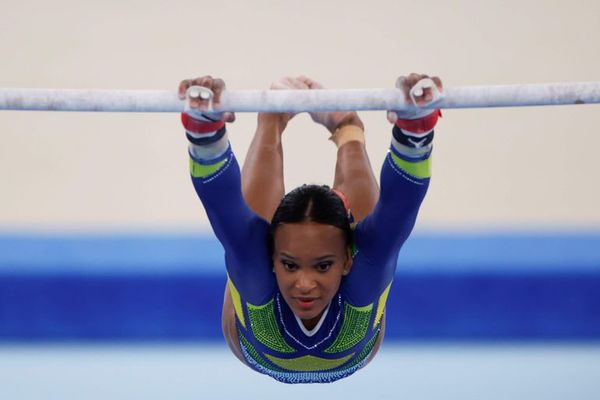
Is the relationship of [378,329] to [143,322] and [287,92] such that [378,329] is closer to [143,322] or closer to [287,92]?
[287,92]

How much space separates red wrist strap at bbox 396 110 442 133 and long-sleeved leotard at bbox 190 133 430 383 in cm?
5

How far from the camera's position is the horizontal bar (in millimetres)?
1323

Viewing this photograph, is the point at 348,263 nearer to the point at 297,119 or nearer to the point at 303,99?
the point at 303,99

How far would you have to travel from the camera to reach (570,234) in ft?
9.62

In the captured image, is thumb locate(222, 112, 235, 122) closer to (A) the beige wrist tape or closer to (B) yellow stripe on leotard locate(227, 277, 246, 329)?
(B) yellow stripe on leotard locate(227, 277, 246, 329)

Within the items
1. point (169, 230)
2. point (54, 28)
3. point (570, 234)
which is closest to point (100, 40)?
point (54, 28)

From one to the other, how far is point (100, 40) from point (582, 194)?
175 cm

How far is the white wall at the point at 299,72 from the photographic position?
3117 millimetres

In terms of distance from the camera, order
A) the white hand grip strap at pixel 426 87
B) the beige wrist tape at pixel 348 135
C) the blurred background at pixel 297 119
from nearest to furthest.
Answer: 1. the white hand grip strap at pixel 426 87
2. the beige wrist tape at pixel 348 135
3. the blurred background at pixel 297 119

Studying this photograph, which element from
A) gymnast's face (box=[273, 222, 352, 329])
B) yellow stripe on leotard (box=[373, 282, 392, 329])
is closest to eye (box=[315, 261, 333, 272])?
gymnast's face (box=[273, 222, 352, 329])

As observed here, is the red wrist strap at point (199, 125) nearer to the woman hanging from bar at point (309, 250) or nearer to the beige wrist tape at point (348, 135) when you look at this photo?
the woman hanging from bar at point (309, 250)

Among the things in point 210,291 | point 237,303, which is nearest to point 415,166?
point 237,303

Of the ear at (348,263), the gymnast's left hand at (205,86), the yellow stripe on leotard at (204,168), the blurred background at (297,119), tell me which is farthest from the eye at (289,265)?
the blurred background at (297,119)

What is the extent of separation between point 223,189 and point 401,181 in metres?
0.28
